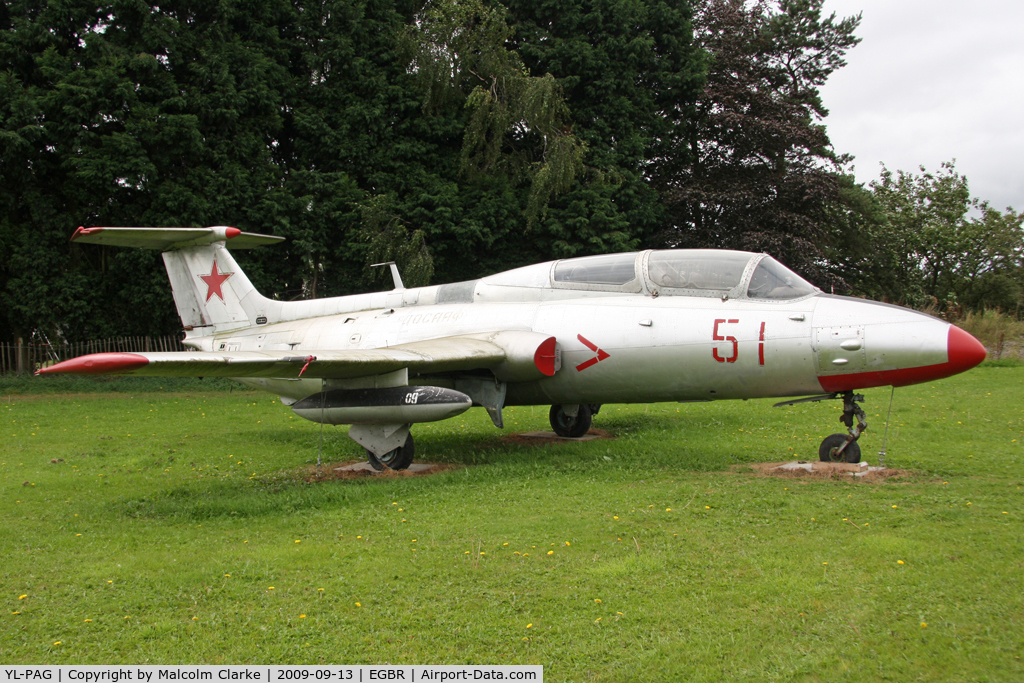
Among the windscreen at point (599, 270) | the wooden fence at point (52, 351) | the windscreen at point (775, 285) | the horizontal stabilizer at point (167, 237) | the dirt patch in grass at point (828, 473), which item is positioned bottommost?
the dirt patch in grass at point (828, 473)

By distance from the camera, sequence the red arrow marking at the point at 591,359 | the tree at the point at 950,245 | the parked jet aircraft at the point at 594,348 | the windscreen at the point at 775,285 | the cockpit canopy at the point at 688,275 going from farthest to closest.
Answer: the tree at the point at 950,245
the red arrow marking at the point at 591,359
the cockpit canopy at the point at 688,275
the windscreen at the point at 775,285
the parked jet aircraft at the point at 594,348

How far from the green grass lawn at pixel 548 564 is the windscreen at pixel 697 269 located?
7.12 ft

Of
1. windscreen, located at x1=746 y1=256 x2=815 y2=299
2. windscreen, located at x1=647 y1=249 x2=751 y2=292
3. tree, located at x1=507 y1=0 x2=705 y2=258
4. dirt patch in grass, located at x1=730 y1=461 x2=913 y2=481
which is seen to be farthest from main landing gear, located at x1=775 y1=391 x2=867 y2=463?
tree, located at x1=507 y1=0 x2=705 y2=258

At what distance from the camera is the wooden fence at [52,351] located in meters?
22.9

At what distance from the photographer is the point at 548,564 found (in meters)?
5.37

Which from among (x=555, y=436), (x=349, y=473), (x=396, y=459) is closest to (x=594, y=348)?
(x=396, y=459)

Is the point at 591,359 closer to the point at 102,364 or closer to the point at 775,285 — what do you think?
the point at 775,285

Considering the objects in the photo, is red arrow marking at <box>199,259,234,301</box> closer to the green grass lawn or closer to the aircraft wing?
the green grass lawn

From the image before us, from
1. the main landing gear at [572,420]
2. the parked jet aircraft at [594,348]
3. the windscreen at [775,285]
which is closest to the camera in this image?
the parked jet aircraft at [594,348]

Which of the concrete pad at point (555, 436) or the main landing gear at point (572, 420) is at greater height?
the main landing gear at point (572, 420)

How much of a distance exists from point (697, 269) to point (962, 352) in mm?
2928

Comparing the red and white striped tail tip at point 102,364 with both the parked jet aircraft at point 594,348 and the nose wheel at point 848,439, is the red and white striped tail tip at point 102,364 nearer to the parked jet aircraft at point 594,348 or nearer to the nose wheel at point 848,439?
the parked jet aircraft at point 594,348

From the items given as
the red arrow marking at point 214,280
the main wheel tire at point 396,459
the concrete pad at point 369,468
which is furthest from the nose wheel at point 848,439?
the red arrow marking at point 214,280

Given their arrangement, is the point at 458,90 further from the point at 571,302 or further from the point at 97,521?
the point at 97,521
